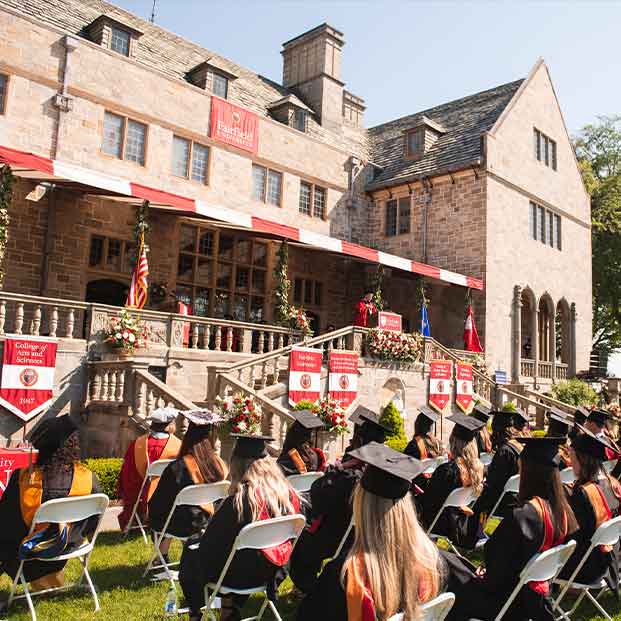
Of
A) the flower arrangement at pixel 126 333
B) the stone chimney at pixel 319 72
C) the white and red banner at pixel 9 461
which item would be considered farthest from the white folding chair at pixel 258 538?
the stone chimney at pixel 319 72

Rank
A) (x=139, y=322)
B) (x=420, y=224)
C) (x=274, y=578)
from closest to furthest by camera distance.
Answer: (x=274, y=578) < (x=139, y=322) < (x=420, y=224)

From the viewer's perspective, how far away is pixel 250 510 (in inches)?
161

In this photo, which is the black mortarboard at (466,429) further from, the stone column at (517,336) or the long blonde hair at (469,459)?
the stone column at (517,336)

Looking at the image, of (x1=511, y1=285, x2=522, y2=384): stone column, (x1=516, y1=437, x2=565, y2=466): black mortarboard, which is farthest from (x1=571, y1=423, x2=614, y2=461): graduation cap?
(x1=511, y1=285, x2=522, y2=384): stone column

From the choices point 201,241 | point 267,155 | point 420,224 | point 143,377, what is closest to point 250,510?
point 143,377

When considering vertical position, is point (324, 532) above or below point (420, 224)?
below

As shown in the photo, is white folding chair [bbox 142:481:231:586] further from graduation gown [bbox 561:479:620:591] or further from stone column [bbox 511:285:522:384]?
stone column [bbox 511:285:522:384]

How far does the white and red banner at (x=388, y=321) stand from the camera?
54.0ft

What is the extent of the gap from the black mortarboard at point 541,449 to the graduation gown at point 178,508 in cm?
285

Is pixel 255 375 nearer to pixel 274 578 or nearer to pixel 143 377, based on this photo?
pixel 143 377

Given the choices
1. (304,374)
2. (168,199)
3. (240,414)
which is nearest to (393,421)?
(304,374)

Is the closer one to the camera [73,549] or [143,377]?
[73,549]

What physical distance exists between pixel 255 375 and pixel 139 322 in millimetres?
2787

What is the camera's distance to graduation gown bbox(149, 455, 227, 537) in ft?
18.0
